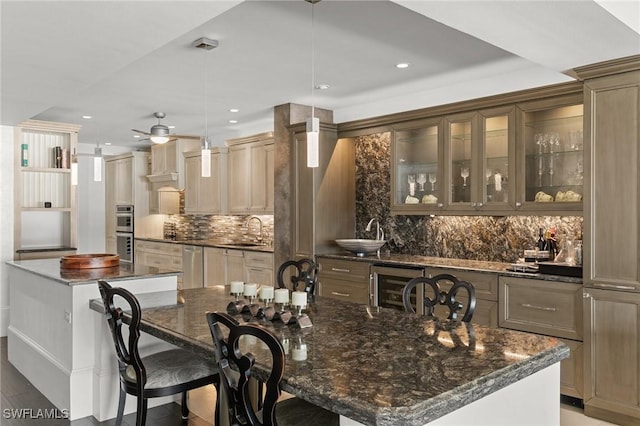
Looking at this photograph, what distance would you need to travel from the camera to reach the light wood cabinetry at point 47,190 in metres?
5.82

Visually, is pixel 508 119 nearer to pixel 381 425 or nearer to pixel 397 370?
pixel 397 370

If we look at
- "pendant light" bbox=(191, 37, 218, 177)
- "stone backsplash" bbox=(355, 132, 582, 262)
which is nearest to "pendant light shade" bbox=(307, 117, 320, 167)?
"pendant light" bbox=(191, 37, 218, 177)

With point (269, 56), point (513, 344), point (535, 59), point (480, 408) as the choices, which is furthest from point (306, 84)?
point (480, 408)

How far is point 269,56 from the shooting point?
4.04 metres

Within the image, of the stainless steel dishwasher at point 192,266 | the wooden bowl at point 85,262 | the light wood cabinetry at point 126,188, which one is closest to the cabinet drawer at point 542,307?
the wooden bowl at point 85,262

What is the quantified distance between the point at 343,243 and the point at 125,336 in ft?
8.04

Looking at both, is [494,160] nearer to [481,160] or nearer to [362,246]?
[481,160]

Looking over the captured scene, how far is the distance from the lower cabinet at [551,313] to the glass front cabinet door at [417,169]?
1139 millimetres

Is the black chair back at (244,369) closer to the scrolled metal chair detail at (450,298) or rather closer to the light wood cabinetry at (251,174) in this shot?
the scrolled metal chair detail at (450,298)

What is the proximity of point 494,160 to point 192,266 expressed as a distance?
4.82 meters

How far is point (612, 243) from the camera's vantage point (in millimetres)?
3242

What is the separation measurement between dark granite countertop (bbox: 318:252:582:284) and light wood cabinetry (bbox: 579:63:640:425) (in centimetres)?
24

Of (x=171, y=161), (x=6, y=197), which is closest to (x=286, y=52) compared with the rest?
(x=6, y=197)

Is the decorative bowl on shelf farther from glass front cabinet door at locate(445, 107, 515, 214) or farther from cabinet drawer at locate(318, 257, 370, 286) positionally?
glass front cabinet door at locate(445, 107, 515, 214)
